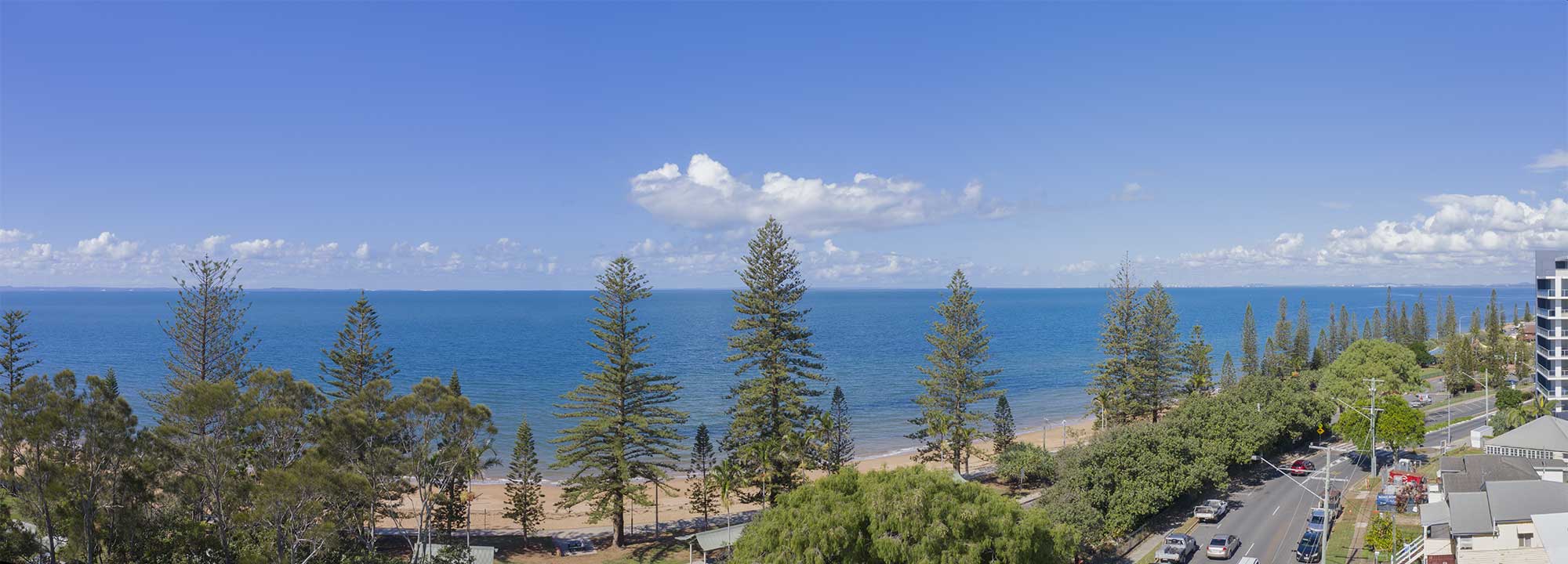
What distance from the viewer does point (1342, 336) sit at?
106250mm

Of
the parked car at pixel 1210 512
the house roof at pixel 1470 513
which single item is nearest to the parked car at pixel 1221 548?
the parked car at pixel 1210 512

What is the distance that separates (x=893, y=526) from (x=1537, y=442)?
122ft

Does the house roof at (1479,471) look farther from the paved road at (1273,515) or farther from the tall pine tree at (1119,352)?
the tall pine tree at (1119,352)

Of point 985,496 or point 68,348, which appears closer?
point 985,496

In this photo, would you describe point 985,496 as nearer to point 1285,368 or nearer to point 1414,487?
point 1414,487

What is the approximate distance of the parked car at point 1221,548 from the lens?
28.2 meters

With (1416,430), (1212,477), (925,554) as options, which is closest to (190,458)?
(925,554)

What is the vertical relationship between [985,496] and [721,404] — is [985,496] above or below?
above

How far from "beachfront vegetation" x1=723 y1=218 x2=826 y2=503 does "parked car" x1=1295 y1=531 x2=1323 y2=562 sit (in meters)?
18.7

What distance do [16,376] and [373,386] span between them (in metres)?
20.3

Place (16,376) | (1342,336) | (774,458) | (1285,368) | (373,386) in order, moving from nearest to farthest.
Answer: (373,386)
(16,376)
(774,458)
(1285,368)
(1342,336)

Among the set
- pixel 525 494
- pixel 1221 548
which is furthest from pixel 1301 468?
pixel 525 494

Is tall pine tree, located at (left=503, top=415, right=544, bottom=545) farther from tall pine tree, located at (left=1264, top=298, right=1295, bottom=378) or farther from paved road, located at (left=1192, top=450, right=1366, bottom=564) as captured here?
tall pine tree, located at (left=1264, top=298, right=1295, bottom=378)

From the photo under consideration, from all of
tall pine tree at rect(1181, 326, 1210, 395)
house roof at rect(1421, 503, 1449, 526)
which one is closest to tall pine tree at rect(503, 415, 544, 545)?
house roof at rect(1421, 503, 1449, 526)
